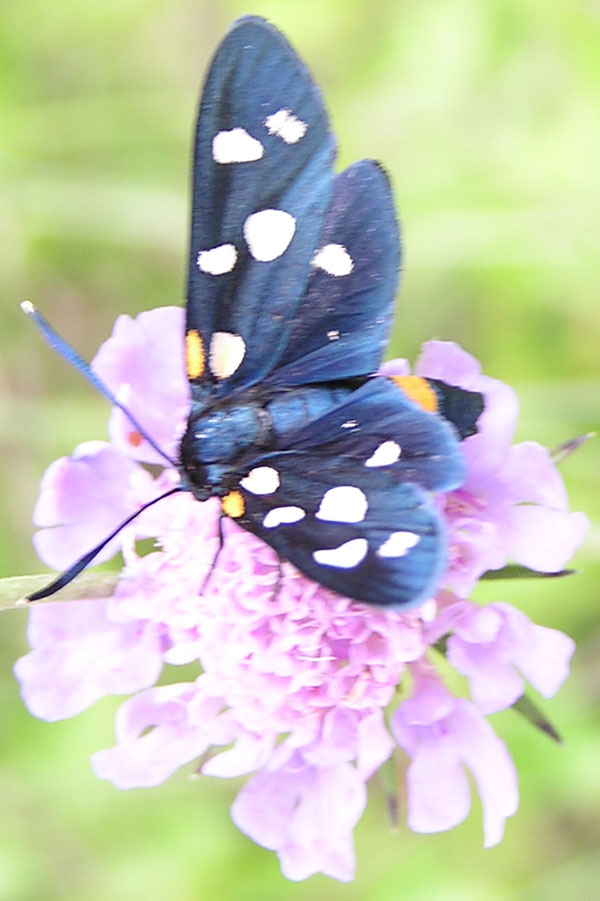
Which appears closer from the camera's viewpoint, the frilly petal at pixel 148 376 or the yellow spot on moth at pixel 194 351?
the yellow spot on moth at pixel 194 351

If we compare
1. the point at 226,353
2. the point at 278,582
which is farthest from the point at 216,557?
the point at 226,353

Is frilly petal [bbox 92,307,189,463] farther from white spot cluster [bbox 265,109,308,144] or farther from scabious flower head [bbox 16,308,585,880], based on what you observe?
white spot cluster [bbox 265,109,308,144]

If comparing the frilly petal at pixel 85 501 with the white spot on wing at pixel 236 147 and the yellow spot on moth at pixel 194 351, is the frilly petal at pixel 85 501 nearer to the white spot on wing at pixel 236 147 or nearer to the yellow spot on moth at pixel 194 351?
the yellow spot on moth at pixel 194 351

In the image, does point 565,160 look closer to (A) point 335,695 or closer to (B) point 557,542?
(B) point 557,542

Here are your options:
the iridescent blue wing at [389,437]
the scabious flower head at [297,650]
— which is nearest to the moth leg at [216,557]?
the scabious flower head at [297,650]

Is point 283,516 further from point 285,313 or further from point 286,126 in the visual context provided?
point 286,126
